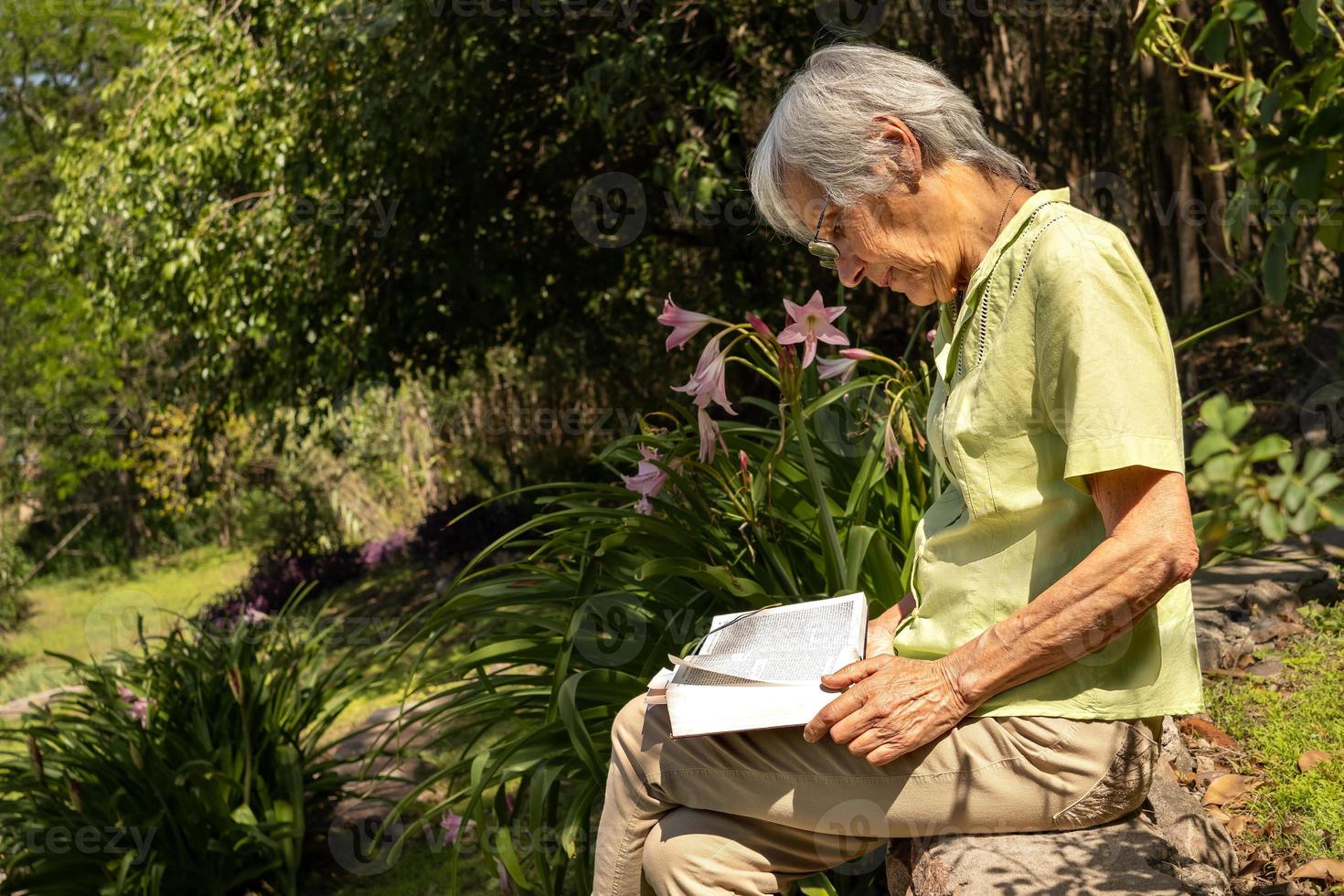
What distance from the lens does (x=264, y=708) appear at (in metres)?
3.68

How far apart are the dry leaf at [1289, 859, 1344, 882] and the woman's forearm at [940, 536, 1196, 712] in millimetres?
702

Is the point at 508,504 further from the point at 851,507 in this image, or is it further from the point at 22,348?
the point at 22,348

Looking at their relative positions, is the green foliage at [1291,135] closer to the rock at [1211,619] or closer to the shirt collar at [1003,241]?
the shirt collar at [1003,241]

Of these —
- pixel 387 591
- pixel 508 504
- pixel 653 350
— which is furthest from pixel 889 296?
pixel 387 591

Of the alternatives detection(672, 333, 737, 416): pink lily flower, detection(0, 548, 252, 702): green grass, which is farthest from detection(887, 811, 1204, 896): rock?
detection(0, 548, 252, 702): green grass

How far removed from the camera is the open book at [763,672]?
149 centimetres

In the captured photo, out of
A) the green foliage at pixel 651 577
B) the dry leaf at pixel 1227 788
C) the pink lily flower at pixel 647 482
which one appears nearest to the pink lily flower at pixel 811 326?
the green foliage at pixel 651 577

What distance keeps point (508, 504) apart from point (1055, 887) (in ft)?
19.9

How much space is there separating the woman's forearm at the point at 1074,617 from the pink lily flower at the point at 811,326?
93 centimetres

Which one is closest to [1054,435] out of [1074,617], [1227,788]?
[1074,617]

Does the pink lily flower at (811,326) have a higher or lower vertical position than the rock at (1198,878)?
higher

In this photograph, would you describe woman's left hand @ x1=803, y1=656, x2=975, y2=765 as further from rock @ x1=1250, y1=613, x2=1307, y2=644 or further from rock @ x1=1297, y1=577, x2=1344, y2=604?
rock @ x1=1297, y1=577, x2=1344, y2=604

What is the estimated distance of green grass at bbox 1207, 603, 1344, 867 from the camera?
1960 millimetres

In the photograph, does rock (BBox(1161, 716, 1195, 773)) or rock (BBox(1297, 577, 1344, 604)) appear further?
rock (BBox(1297, 577, 1344, 604))
